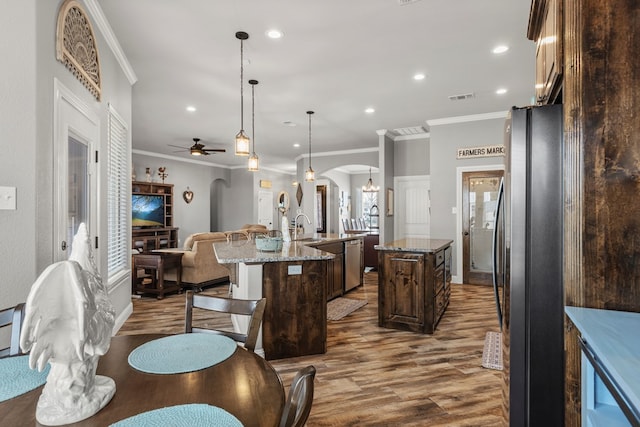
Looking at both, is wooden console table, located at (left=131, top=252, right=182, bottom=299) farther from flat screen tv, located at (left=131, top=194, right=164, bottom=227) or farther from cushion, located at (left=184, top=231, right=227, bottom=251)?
flat screen tv, located at (left=131, top=194, right=164, bottom=227)

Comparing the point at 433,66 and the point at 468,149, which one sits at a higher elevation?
the point at 433,66

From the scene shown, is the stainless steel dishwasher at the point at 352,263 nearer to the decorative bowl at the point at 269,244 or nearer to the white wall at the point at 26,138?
the decorative bowl at the point at 269,244

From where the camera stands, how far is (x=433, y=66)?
395 centimetres

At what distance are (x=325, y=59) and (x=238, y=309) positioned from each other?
3.04 meters

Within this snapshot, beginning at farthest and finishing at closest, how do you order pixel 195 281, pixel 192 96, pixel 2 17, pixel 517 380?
pixel 195 281 → pixel 192 96 → pixel 2 17 → pixel 517 380

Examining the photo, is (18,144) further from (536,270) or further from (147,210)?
(147,210)

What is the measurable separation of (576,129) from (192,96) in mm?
4795

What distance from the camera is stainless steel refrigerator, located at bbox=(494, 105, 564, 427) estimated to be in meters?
1.47

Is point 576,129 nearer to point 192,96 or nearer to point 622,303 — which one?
point 622,303

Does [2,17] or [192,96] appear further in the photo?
[192,96]

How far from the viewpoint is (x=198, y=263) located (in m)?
5.44

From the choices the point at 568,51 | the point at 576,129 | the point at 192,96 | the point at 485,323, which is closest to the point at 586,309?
the point at 576,129

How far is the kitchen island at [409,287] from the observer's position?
353cm

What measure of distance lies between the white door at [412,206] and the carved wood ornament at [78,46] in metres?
5.95
